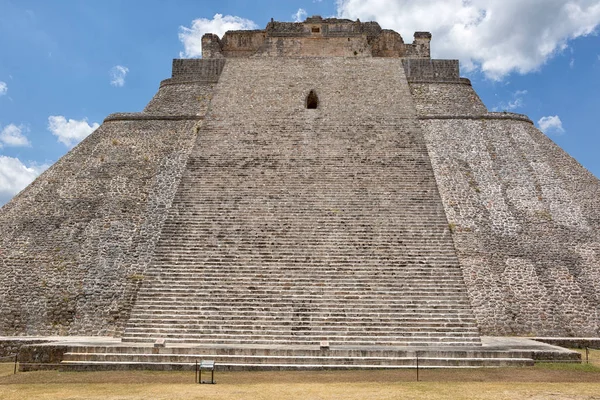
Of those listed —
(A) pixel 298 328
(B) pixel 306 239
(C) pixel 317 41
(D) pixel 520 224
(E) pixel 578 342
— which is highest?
(C) pixel 317 41

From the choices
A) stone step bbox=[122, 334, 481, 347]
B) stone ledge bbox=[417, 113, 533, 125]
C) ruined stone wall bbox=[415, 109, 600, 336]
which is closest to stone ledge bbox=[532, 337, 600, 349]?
ruined stone wall bbox=[415, 109, 600, 336]

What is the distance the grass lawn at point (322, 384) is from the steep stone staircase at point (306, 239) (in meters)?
1.37

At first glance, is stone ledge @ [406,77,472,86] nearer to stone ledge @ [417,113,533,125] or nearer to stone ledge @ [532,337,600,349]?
stone ledge @ [417,113,533,125]

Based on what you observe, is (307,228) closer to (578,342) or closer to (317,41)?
(578,342)

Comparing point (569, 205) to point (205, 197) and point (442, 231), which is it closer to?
point (442, 231)

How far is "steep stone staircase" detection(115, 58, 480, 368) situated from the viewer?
8305 mm

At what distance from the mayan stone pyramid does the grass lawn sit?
4.64 feet

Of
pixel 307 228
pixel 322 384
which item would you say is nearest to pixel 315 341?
pixel 322 384

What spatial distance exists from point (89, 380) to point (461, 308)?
5.58 metres

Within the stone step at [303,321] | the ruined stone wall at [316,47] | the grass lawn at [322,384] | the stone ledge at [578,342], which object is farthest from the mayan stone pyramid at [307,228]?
the ruined stone wall at [316,47]

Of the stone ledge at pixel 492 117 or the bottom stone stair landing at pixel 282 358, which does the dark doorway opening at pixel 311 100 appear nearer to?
the stone ledge at pixel 492 117

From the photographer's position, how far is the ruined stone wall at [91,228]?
8.84 metres

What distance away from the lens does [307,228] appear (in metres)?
10.3

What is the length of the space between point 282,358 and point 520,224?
19.4 feet
